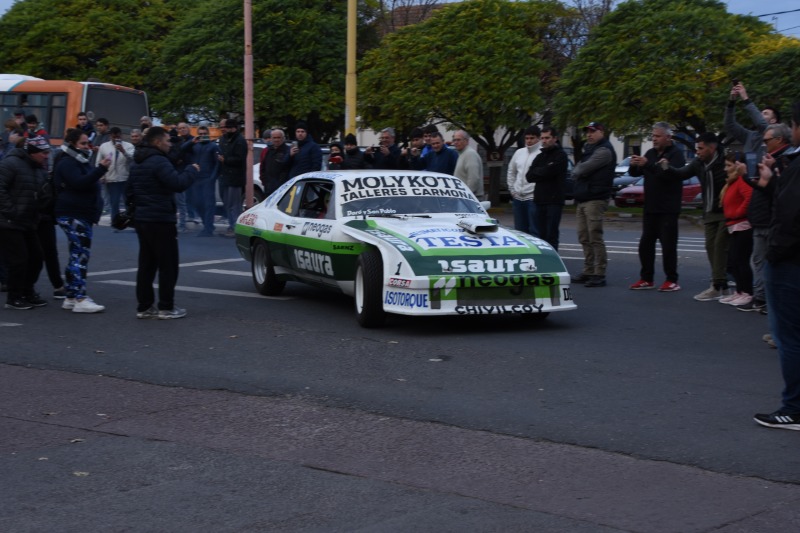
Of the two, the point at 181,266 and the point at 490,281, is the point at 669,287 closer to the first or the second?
the point at 490,281

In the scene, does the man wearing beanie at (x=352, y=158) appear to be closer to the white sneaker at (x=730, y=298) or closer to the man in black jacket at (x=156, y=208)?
the man in black jacket at (x=156, y=208)

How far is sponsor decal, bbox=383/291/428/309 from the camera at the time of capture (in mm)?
9508

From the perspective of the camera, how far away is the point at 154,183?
1064 cm

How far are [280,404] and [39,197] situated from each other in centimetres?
500

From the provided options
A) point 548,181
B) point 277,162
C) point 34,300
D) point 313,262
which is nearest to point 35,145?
point 34,300

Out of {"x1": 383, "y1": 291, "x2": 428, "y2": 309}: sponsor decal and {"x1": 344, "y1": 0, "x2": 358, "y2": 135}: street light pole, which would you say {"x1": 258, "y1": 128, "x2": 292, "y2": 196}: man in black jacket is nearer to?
{"x1": 344, "y1": 0, "x2": 358, "y2": 135}: street light pole

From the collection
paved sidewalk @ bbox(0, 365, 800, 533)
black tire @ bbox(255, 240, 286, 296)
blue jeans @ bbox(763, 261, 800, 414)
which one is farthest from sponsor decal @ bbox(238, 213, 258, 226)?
blue jeans @ bbox(763, 261, 800, 414)

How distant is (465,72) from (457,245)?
21915 mm

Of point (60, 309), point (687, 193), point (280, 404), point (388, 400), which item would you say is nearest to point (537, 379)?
point (388, 400)

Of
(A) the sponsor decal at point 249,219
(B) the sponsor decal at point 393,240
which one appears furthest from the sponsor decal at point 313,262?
(A) the sponsor decal at point 249,219

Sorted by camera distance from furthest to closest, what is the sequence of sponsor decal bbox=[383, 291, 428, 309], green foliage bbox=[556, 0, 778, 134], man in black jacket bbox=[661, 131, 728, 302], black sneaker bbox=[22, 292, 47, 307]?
green foliage bbox=[556, 0, 778, 134]
man in black jacket bbox=[661, 131, 728, 302]
black sneaker bbox=[22, 292, 47, 307]
sponsor decal bbox=[383, 291, 428, 309]

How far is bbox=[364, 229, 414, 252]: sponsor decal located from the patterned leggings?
9.53 feet

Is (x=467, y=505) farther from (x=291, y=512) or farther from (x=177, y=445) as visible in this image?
(x=177, y=445)

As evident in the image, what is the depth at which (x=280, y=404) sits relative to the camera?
741 cm
